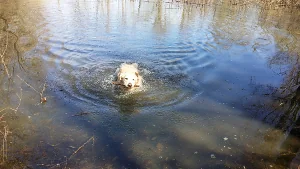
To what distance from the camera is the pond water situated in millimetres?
5680

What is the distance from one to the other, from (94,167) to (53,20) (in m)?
14.3

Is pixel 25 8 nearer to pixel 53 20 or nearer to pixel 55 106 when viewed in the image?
pixel 53 20

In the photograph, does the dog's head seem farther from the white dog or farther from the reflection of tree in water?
the reflection of tree in water

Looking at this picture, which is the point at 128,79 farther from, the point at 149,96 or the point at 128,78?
the point at 149,96

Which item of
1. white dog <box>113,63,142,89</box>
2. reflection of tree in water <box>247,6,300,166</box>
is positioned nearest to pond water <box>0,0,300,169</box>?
reflection of tree in water <box>247,6,300,166</box>

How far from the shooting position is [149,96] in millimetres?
8328

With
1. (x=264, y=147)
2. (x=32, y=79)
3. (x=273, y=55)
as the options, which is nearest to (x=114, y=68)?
(x=32, y=79)

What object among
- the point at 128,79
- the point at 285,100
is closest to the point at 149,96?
the point at 128,79

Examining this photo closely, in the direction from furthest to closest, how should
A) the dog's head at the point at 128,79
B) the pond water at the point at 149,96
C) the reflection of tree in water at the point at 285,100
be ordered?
the dog's head at the point at 128,79 → the reflection of tree in water at the point at 285,100 → the pond water at the point at 149,96

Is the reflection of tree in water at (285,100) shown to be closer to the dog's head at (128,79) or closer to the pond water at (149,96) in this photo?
the pond water at (149,96)

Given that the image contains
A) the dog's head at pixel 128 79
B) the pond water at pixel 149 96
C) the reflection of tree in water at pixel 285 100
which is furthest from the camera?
the dog's head at pixel 128 79

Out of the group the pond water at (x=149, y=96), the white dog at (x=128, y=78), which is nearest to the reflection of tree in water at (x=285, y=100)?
the pond water at (x=149, y=96)

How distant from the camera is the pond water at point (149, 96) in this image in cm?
568

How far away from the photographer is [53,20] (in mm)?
16797
